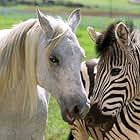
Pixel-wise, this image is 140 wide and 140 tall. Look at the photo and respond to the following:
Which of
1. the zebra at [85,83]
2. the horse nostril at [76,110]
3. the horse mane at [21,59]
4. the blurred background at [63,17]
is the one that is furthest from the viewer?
the blurred background at [63,17]

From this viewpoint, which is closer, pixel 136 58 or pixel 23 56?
pixel 23 56

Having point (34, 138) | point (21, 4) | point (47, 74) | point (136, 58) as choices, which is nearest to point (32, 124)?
point (34, 138)

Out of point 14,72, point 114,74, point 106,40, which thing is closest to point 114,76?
point 114,74

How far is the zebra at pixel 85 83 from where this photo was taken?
6508 mm

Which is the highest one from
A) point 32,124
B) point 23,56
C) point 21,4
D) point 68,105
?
point 23,56

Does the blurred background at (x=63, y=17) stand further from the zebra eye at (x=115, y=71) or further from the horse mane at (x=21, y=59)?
the zebra eye at (x=115, y=71)

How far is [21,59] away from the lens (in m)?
4.69

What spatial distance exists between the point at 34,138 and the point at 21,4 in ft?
144

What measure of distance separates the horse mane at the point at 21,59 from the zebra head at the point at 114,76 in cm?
86

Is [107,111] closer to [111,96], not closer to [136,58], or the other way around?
[111,96]

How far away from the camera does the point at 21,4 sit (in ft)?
158

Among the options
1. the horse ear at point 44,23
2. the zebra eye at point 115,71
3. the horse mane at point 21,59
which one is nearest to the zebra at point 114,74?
the zebra eye at point 115,71

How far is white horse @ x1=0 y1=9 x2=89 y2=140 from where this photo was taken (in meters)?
4.41

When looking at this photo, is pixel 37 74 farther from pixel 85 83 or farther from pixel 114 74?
pixel 85 83
